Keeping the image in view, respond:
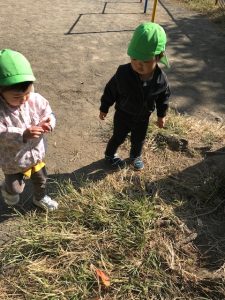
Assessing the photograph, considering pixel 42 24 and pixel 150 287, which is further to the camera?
pixel 42 24

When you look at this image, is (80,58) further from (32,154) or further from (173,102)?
(32,154)

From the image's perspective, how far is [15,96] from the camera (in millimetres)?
2129

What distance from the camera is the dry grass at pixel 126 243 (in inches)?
87.9

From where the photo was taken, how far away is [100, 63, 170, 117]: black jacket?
104 inches

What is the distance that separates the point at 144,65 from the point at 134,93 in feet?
0.75

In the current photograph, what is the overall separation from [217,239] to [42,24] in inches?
184

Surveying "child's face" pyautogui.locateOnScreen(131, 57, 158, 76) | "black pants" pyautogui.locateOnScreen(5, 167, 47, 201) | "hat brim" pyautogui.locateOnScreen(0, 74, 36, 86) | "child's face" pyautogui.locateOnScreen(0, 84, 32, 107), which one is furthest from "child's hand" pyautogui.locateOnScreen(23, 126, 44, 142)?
"child's face" pyautogui.locateOnScreen(131, 57, 158, 76)

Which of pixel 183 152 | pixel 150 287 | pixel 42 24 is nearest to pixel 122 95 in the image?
pixel 183 152

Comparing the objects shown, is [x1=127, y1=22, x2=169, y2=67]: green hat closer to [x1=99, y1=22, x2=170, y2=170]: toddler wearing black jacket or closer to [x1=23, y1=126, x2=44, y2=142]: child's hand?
[x1=99, y1=22, x2=170, y2=170]: toddler wearing black jacket

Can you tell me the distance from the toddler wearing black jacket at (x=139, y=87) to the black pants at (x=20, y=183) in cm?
67

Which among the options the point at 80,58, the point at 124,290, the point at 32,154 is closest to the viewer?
the point at 124,290

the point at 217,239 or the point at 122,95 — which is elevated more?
the point at 122,95

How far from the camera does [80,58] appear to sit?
16.6 feet

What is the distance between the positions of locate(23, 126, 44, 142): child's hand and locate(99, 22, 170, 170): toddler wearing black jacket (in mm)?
731
